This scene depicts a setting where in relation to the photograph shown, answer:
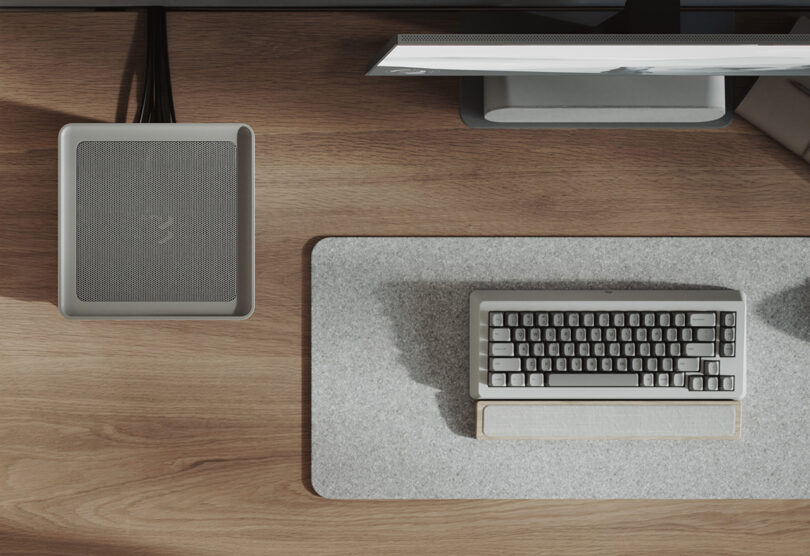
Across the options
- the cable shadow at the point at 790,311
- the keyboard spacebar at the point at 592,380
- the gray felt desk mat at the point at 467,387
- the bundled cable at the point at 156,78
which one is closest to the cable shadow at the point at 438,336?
the gray felt desk mat at the point at 467,387

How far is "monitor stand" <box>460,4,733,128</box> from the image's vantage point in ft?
2.26

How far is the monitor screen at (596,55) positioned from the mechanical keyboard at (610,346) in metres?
0.27

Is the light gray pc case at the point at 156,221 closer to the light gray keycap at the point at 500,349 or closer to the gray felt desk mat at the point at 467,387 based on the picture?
the gray felt desk mat at the point at 467,387

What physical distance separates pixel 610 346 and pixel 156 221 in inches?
20.7

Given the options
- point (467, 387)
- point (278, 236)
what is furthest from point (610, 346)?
point (278, 236)

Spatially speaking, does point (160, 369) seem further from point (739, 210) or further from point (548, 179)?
point (739, 210)

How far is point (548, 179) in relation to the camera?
0.77m

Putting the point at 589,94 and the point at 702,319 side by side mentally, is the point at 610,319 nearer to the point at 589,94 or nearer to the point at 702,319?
the point at 702,319

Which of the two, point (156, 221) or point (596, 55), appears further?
point (156, 221)

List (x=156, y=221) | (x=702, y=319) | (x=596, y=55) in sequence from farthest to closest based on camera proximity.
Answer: (x=702, y=319) → (x=156, y=221) → (x=596, y=55)

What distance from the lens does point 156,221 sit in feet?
2.13

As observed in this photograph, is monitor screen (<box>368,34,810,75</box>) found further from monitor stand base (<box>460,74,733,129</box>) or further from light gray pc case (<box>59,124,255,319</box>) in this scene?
light gray pc case (<box>59,124,255,319</box>)

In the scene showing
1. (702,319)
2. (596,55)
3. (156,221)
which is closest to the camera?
(596,55)

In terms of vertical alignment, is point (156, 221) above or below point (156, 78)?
below
